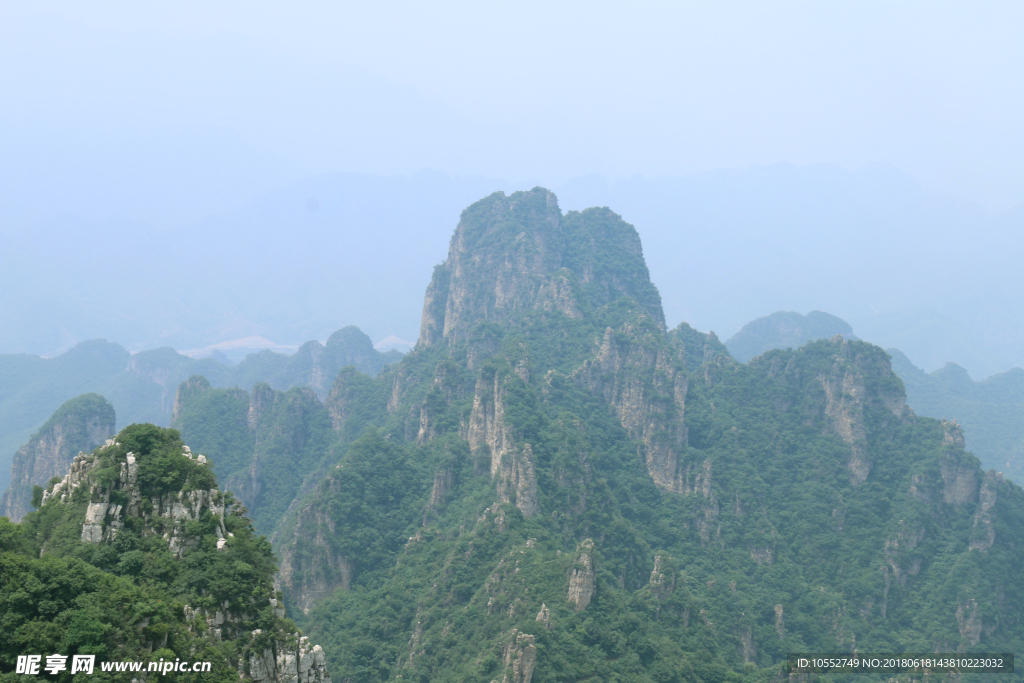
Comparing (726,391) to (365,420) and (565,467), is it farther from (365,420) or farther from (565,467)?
(365,420)

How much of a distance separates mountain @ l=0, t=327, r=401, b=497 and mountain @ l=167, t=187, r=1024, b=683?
59.0 m

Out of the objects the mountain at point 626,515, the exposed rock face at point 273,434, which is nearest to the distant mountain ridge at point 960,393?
the mountain at point 626,515

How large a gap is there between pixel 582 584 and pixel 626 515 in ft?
70.7

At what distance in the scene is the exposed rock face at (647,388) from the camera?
72.0 meters

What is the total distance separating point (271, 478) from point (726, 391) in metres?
52.3

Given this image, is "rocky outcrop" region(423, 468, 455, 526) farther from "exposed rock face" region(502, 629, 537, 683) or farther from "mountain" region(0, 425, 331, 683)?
"mountain" region(0, 425, 331, 683)

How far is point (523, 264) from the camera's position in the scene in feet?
323

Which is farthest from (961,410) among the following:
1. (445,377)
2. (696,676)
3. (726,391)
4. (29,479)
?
(29,479)

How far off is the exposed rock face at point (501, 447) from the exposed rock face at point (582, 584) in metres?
11.1

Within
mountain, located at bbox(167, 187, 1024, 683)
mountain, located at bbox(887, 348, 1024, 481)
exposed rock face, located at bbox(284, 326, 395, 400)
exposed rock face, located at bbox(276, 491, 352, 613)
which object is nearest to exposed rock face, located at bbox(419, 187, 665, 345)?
mountain, located at bbox(167, 187, 1024, 683)

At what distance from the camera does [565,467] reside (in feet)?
194

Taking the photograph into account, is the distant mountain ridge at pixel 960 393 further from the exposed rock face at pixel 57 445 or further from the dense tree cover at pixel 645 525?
the exposed rock face at pixel 57 445

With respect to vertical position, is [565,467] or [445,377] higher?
[445,377]

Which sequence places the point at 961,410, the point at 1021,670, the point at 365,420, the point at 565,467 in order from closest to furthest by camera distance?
the point at 1021,670, the point at 565,467, the point at 365,420, the point at 961,410
